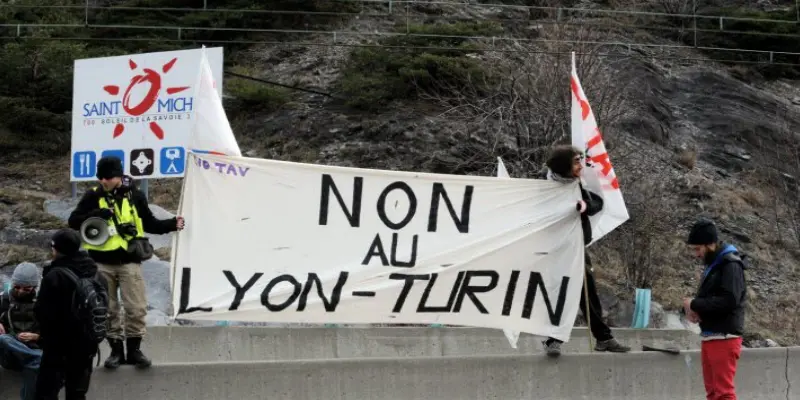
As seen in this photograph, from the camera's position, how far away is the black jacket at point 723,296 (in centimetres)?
825

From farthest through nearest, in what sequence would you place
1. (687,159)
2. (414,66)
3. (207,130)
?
(687,159)
(414,66)
(207,130)

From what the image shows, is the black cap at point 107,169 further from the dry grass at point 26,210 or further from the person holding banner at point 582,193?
the dry grass at point 26,210

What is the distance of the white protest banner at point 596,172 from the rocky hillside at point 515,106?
35.9 ft

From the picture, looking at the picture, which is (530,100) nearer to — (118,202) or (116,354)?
(118,202)

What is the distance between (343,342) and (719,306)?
659cm

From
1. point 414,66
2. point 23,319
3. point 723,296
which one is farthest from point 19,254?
point 723,296

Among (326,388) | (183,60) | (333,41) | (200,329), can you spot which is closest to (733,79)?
(333,41)

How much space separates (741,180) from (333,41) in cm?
1361

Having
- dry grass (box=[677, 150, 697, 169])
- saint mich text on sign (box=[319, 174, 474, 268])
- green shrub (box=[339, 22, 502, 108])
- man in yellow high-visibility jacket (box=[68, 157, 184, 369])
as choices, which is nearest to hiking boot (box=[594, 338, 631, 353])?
saint mich text on sign (box=[319, 174, 474, 268])

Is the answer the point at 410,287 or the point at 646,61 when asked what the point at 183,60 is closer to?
the point at 410,287

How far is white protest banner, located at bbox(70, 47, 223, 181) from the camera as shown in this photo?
695 inches

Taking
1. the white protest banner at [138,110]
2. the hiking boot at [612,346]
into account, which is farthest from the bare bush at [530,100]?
the hiking boot at [612,346]

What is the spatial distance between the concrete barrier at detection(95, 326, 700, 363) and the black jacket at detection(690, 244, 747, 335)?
16.4 feet

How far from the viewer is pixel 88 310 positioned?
Result: 305 inches
